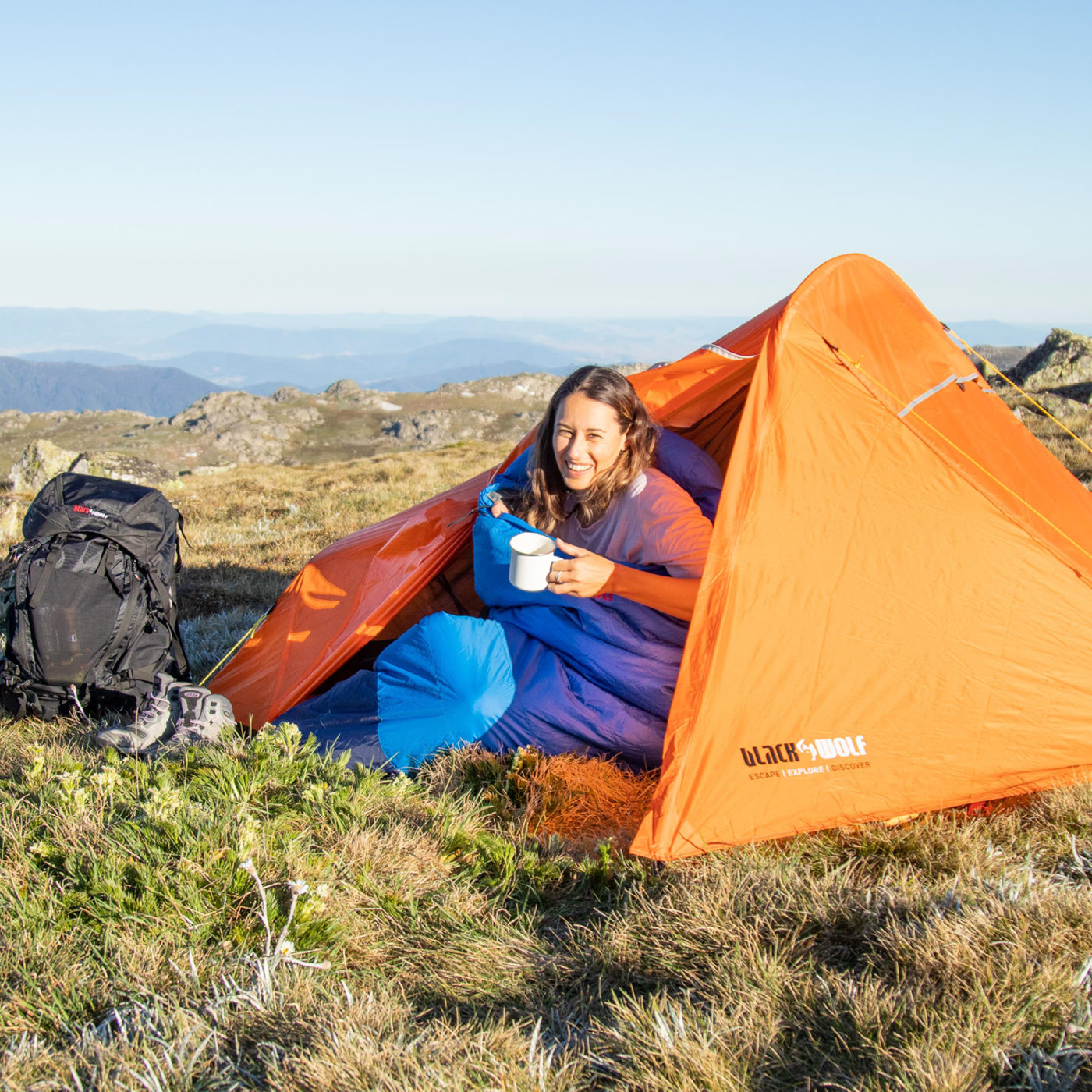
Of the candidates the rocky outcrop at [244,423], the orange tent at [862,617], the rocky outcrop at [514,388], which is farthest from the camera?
the rocky outcrop at [514,388]

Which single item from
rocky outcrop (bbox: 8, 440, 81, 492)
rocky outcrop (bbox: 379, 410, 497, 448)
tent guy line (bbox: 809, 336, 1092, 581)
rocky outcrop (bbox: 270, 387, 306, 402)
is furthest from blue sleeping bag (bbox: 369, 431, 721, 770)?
rocky outcrop (bbox: 270, 387, 306, 402)

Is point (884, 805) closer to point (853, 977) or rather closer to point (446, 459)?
point (853, 977)

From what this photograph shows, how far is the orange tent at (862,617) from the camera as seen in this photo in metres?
3.27

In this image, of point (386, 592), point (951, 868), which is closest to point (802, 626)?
point (951, 868)

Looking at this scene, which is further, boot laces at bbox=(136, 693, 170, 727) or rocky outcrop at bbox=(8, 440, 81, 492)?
rocky outcrop at bbox=(8, 440, 81, 492)

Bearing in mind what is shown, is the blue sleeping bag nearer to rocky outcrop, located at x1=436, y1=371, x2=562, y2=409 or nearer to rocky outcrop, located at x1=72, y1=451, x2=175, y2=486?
rocky outcrop, located at x1=72, y1=451, x2=175, y2=486

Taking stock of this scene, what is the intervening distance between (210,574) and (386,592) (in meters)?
3.71

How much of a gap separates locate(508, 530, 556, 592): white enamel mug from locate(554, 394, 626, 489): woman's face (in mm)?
629

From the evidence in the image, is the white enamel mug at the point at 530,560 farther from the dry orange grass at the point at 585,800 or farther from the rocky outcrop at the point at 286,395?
the rocky outcrop at the point at 286,395

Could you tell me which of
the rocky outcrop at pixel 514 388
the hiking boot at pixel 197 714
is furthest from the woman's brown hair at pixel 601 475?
the rocky outcrop at pixel 514 388

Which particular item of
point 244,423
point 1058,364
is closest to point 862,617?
point 1058,364

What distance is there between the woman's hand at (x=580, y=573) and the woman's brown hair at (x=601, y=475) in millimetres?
538

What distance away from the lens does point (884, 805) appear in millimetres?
3395

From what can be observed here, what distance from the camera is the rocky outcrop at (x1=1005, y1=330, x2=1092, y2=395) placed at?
1873 centimetres
